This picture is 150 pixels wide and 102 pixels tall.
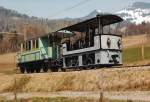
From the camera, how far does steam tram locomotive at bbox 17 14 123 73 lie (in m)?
27.8

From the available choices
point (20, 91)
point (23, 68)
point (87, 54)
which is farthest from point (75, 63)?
point (23, 68)

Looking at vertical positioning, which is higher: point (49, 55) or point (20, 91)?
point (49, 55)

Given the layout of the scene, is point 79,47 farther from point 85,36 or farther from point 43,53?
point 43,53

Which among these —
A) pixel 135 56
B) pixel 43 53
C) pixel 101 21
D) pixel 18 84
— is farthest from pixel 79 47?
pixel 135 56

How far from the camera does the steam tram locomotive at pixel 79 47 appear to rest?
1093 inches

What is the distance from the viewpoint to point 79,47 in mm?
29953

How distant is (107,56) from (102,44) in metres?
0.99

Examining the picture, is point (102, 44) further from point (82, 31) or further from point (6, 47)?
point (6, 47)

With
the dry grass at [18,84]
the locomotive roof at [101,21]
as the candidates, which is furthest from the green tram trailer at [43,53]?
the dry grass at [18,84]

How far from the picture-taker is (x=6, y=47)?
14688 centimetres

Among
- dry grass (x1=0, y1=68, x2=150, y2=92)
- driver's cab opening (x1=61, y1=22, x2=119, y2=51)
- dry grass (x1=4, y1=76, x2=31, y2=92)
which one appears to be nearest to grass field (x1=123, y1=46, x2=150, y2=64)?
driver's cab opening (x1=61, y1=22, x2=119, y2=51)

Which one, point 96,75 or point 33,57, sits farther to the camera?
point 33,57

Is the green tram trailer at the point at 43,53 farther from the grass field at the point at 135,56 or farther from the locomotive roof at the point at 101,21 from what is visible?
the grass field at the point at 135,56

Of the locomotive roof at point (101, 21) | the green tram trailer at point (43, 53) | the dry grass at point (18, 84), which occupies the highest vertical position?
the locomotive roof at point (101, 21)
